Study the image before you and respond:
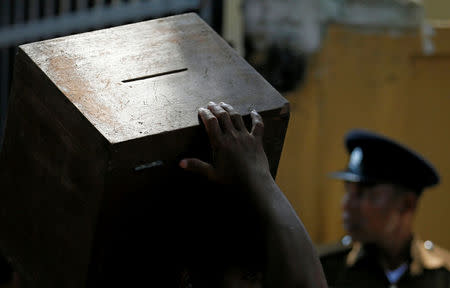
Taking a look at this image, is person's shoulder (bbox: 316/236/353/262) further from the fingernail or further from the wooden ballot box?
the fingernail

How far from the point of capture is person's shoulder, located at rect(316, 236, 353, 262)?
556 centimetres

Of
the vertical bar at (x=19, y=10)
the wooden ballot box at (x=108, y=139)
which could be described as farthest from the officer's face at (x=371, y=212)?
the wooden ballot box at (x=108, y=139)

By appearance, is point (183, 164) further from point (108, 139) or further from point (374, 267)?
point (374, 267)

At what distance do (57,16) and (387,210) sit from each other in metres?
2.08

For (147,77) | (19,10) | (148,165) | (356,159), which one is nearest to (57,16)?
(19,10)

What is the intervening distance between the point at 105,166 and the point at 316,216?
4206mm

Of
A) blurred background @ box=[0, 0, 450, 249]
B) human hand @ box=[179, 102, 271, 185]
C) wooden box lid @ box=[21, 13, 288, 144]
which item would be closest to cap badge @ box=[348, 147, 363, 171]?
blurred background @ box=[0, 0, 450, 249]

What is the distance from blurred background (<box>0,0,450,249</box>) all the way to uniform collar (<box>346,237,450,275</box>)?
626 millimetres

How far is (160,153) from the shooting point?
2.09 meters

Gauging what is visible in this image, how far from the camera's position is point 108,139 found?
2.02m

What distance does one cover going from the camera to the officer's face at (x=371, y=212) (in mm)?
5293

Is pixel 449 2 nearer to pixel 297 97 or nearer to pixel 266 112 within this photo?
pixel 297 97

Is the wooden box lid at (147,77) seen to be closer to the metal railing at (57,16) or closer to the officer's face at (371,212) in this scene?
the metal railing at (57,16)

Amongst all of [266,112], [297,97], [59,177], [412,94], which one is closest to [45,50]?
[59,177]
